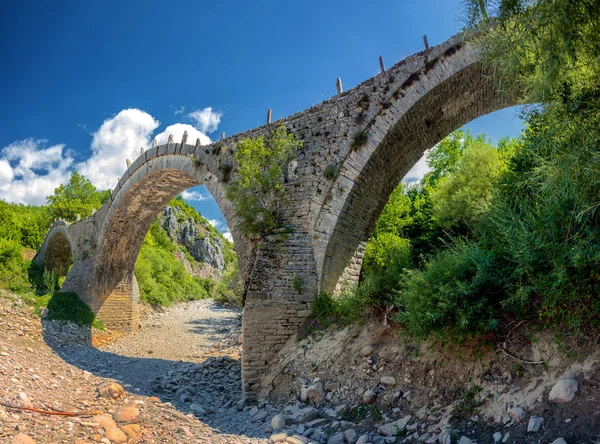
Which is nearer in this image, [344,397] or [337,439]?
[337,439]

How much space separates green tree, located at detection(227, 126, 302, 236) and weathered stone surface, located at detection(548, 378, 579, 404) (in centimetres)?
562

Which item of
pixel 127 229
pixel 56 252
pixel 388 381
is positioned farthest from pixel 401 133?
pixel 56 252

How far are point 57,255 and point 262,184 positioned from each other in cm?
2016

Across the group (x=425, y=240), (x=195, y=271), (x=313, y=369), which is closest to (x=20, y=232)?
(x=195, y=271)

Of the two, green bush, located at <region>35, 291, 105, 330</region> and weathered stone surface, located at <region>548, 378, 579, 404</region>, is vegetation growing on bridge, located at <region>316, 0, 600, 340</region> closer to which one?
weathered stone surface, located at <region>548, 378, 579, 404</region>

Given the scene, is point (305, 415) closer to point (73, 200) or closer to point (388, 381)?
point (388, 381)

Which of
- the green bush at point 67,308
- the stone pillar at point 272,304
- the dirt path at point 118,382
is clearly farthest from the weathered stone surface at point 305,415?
the green bush at point 67,308

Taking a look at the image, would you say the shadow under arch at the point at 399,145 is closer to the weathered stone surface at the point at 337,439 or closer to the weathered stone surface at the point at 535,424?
the weathered stone surface at the point at 337,439

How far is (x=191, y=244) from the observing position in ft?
149

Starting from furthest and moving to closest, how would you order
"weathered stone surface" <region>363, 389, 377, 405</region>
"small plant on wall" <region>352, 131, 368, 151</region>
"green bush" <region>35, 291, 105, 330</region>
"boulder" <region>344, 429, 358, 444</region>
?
"green bush" <region>35, 291, 105, 330</region> → "small plant on wall" <region>352, 131, 368, 151</region> → "weathered stone surface" <region>363, 389, 377, 405</region> → "boulder" <region>344, 429, 358, 444</region>

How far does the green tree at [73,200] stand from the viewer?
3167 cm

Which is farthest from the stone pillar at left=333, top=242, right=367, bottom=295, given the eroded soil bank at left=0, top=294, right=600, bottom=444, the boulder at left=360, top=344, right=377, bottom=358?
the boulder at left=360, top=344, right=377, bottom=358

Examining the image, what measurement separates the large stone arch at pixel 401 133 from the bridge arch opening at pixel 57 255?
18.5m

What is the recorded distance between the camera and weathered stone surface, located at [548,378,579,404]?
3486mm
